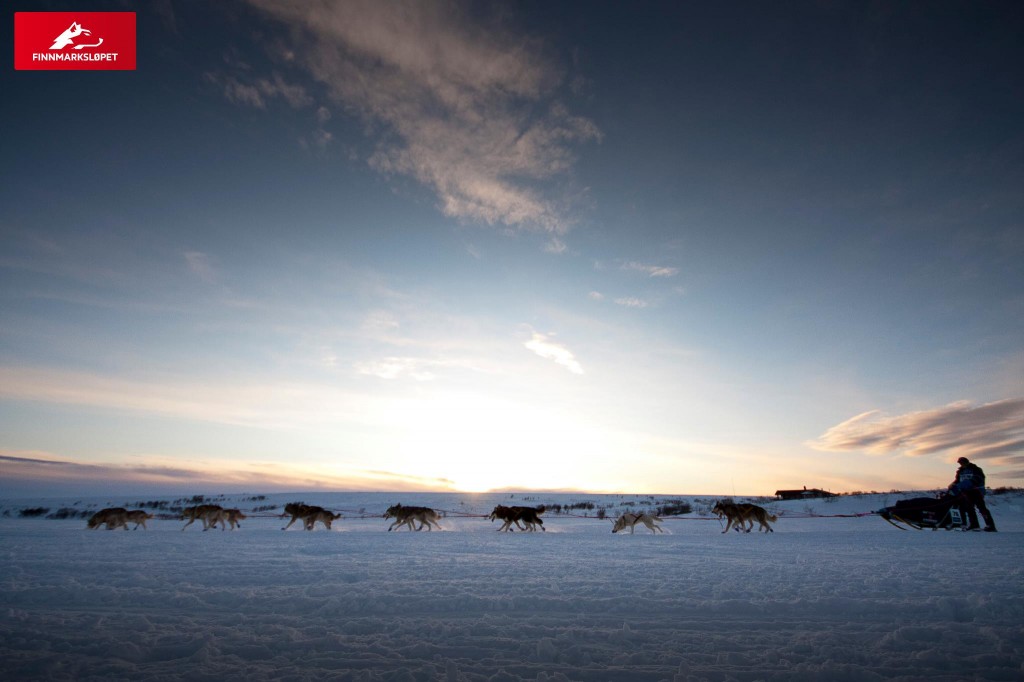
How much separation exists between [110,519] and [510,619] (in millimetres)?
20371

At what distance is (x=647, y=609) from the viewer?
459 cm

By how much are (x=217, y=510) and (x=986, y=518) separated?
2525 centimetres

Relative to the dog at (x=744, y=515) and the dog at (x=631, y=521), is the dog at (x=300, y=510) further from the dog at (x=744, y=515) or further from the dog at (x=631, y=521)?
the dog at (x=744, y=515)

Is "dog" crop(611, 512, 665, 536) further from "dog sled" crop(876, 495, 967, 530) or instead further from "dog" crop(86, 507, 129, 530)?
"dog" crop(86, 507, 129, 530)

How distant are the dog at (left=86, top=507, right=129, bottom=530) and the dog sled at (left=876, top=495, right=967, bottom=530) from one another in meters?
27.3

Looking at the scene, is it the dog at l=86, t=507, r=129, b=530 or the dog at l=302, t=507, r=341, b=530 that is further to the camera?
the dog at l=302, t=507, r=341, b=530

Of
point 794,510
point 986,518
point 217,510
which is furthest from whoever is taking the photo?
point 794,510

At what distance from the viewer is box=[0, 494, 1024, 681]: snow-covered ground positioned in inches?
126

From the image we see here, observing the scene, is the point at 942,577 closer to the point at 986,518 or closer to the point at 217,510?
the point at 986,518

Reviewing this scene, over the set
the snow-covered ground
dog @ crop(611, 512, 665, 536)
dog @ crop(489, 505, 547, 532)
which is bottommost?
dog @ crop(489, 505, 547, 532)

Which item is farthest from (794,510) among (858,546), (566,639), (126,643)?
(126,643)

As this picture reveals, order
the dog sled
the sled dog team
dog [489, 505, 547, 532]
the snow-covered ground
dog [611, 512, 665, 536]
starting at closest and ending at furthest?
the snow-covered ground < the dog sled < dog [611, 512, 665, 536] < the sled dog team < dog [489, 505, 547, 532]

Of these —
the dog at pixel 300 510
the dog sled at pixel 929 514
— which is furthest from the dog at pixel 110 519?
the dog sled at pixel 929 514

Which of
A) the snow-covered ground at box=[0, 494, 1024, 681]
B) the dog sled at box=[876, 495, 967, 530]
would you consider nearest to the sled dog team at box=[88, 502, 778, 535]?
the dog sled at box=[876, 495, 967, 530]
